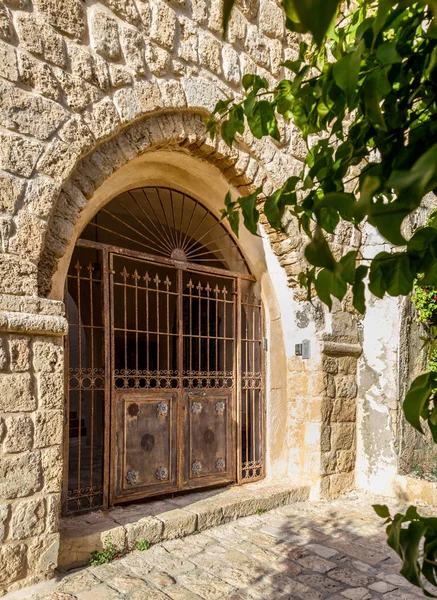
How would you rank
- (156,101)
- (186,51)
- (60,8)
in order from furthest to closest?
(186,51) → (156,101) → (60,8)

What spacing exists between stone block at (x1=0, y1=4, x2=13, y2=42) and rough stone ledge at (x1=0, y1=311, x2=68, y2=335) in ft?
5.29

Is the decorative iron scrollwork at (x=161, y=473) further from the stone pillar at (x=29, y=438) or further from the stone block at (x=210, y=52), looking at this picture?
the stone block at (x=210, y=52)

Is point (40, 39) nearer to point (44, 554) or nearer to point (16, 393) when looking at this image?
point (16, 393)

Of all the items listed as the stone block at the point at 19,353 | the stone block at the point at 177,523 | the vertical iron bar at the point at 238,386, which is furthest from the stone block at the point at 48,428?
the vertical iron bar at the point at 238,386

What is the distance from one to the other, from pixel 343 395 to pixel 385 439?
0.58 meters

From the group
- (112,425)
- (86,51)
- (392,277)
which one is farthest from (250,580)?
(86,51)

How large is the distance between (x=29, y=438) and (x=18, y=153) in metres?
1.65

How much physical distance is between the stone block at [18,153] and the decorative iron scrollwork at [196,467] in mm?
2730

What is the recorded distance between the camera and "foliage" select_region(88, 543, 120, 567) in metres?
3.08

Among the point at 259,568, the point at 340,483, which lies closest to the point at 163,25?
the point at 259,568

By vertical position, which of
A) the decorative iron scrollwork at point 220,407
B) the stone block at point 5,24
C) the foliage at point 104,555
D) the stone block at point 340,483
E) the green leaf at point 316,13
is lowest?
the stone block at point 340,483

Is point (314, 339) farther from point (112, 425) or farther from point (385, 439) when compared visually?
point (112, 425)

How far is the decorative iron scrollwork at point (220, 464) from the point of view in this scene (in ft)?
14.4

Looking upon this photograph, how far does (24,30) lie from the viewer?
9.44 ft
